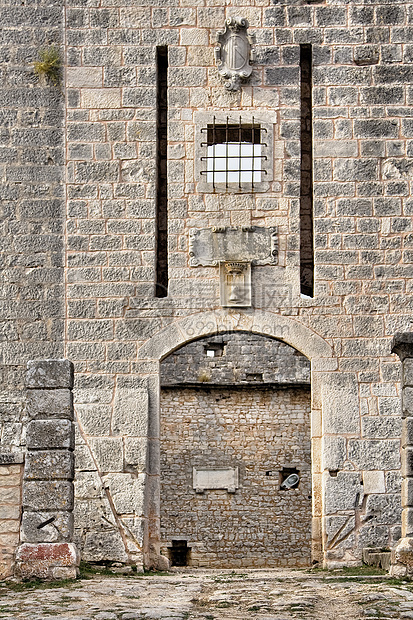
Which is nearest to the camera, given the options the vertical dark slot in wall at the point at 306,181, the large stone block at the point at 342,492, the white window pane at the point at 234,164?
the large stone block at the point at 342,492

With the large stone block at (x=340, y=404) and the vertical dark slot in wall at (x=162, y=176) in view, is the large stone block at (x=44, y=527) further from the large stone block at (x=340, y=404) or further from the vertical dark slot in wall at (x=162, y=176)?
the vertical dark slot in wall at (x=162, y=176)

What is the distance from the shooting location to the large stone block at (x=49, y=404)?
754cm

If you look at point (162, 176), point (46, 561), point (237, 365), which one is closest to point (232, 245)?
point (162, 176)

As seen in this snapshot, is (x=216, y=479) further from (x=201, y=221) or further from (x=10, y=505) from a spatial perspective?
(x=10, y=505)

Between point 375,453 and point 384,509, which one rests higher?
point 375,453

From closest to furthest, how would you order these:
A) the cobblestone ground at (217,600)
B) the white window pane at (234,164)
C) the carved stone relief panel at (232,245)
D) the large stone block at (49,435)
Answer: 1. the cobblestone ground at (217,600)
2. the large stone block at (49,435)
3. the carved stone relief panel at (232,245)
4. the white window pane at (234,164)

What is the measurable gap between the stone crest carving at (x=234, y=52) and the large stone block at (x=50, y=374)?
12.9 ft

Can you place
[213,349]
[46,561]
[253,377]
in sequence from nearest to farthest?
[46,561], [253,377], [213,349]

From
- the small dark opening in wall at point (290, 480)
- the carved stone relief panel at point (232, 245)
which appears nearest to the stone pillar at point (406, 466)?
the carved stone relief panel at point (232, 245)

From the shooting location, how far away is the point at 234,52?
10.3 m

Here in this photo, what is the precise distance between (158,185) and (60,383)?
3.40m

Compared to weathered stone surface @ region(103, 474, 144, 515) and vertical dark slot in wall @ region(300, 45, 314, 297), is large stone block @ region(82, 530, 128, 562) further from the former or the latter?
vertical dark slot in wall @ region(300, 45, 314, 297)

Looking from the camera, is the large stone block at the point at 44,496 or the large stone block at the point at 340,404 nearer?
the large stone block at the point at 44,496

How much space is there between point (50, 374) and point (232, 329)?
8.84ft
